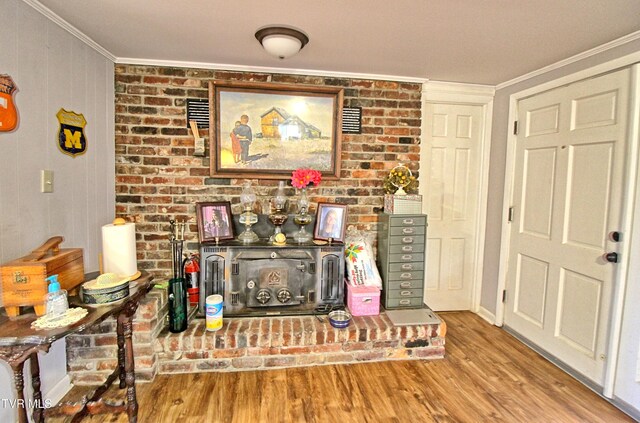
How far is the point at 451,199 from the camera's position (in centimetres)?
316

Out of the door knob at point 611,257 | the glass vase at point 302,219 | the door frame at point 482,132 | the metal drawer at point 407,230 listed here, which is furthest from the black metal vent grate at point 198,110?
the door knob at point 611,257

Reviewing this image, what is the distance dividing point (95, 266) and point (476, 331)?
3.20 meters

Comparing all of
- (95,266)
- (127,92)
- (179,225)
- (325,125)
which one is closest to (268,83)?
(325,125)

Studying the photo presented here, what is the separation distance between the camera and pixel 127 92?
8.33 ft

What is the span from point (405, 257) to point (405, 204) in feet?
1.48

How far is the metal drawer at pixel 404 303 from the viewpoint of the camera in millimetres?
2660

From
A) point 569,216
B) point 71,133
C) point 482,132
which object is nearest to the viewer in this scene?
point 71,133

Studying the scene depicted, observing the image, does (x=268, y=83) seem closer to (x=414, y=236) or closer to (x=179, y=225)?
(x=179, y=225)

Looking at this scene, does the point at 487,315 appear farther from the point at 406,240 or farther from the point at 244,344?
the point at 244,344

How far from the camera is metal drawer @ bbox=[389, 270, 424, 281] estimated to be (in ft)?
8.73

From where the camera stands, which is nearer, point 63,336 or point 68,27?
point 63,336

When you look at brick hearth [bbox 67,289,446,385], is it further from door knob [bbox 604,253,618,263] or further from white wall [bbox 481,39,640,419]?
door knob [bbox 604,253,618,263]

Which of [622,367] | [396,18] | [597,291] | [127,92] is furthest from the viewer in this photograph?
[127,92]

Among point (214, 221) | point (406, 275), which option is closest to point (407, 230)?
point (406, 275)
